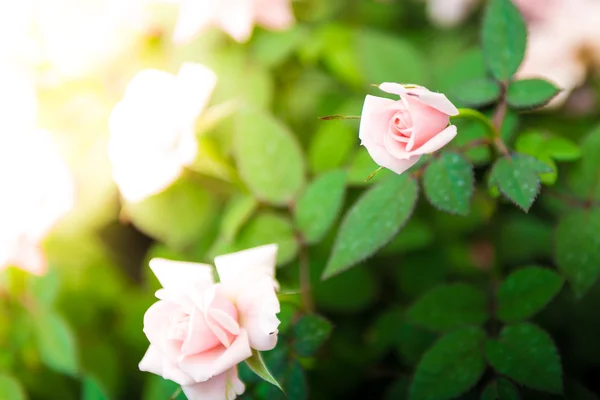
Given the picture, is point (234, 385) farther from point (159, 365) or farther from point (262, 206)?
point (262, 206)

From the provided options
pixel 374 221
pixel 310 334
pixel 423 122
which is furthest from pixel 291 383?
pixel 423 122

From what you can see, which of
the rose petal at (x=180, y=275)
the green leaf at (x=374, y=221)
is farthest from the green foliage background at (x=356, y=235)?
the rose petal at (x=180, y=275)

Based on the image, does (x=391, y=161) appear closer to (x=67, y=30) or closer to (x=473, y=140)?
(x=473, y=140)

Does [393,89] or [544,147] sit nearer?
[393,89]

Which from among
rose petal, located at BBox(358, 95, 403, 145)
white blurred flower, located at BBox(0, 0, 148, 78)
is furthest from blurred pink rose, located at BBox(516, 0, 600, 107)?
white blurred flower, located at BBox(0, 0, 148, 78)

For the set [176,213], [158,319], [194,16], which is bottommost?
[176,213]

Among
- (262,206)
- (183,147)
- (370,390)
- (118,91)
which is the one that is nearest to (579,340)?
(370,390)

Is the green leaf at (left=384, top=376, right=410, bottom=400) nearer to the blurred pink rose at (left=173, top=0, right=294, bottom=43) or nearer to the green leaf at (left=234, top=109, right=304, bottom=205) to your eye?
the green leaf at (left=234, top=109, right=304, bottom=205)
